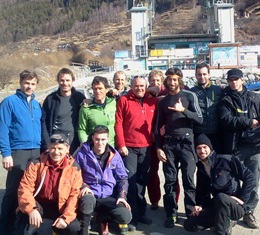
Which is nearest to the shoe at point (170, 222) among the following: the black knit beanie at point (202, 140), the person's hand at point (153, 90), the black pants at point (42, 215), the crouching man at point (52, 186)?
the black knit beanie at point (202, 140)

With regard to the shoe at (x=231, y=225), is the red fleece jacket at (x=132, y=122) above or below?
above

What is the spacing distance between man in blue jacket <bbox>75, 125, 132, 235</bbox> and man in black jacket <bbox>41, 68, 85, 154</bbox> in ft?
1.31

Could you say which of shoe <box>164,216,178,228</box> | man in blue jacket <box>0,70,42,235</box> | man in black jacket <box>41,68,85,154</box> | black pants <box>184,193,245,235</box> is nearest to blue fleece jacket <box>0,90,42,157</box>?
man in blue jacket <box>0,70,42,235</box>

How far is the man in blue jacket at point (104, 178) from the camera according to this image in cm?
427

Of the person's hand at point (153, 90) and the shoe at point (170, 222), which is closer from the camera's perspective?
the shoe at point (170, 222)

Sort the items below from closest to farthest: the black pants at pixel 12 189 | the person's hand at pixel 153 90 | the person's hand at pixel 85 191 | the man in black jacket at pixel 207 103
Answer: the person's hand at pixel 85 191, the black pants at pixel 12 189, the man in black jacket at pixel 207 103, the person's hand at pixel 153 90

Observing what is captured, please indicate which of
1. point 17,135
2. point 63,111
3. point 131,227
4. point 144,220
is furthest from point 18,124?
point 144,220

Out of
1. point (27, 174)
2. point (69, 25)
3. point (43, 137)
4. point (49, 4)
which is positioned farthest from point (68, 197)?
point (49, 4)

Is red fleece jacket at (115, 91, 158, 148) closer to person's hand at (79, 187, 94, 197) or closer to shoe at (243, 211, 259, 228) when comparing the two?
person's hand at (79, 187, 94, 197)

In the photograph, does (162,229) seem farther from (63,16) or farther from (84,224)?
(63,16)

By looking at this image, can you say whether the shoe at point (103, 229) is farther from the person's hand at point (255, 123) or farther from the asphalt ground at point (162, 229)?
the person's hand at point (255, 123)

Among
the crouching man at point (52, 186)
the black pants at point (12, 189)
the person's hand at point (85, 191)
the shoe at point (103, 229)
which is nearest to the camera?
the crouching man at point (52, 186)

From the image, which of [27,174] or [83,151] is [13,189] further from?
[83,151]

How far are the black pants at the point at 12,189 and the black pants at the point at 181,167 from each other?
1.45m
